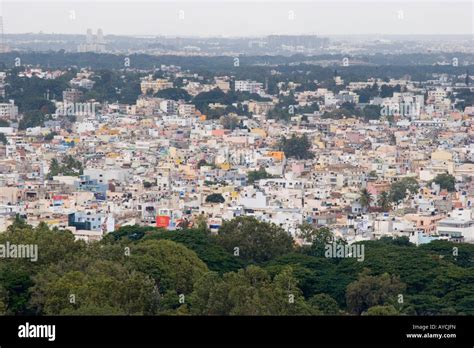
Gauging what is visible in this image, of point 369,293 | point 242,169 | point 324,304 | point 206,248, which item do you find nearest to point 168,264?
point 324,304

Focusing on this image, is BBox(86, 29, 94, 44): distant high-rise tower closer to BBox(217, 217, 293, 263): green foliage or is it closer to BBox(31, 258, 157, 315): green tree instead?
BBox(217, 217, 293, 263): green foliage

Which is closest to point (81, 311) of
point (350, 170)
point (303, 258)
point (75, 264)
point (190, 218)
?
point (75, 264)

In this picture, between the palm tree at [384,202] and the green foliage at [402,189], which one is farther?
the green foliage at [402,189]

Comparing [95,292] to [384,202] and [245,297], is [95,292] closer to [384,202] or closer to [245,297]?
[245,297]

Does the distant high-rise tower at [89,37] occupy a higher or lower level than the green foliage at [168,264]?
lower

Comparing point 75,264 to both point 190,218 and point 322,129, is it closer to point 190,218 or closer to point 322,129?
point 190,218

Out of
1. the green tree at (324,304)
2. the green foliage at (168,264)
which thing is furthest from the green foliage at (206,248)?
the green tree at (324,304)

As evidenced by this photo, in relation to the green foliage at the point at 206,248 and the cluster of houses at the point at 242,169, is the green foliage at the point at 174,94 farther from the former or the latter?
the green foliage at the point at 206,248
